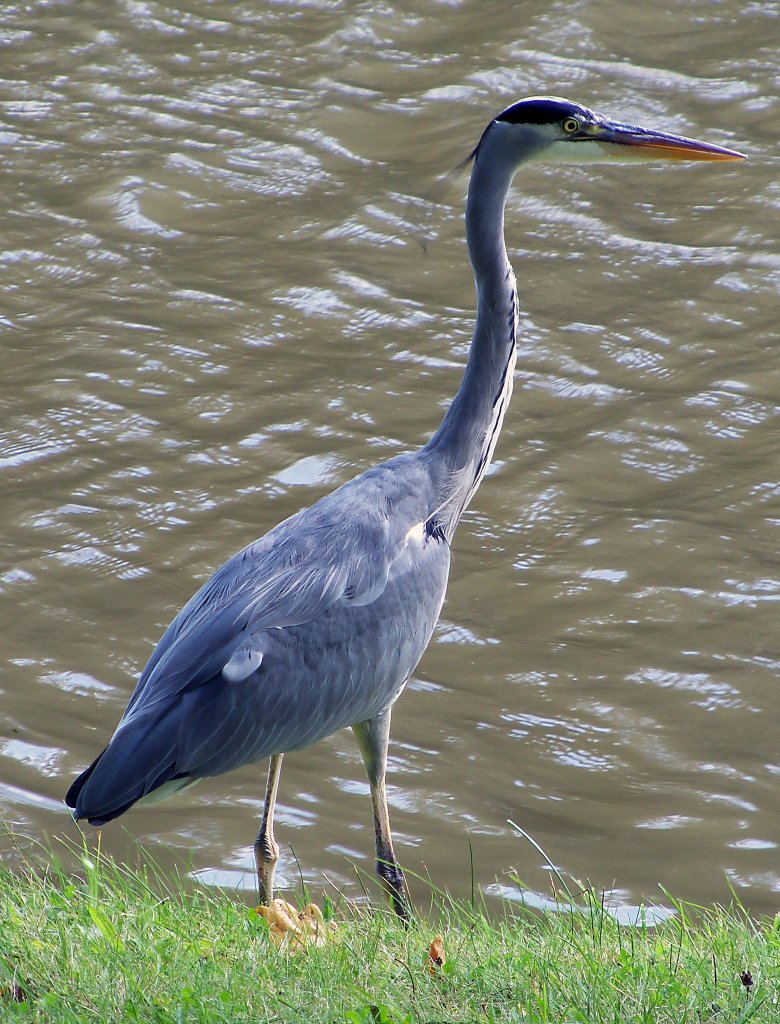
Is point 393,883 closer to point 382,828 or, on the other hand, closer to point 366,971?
point 382,828

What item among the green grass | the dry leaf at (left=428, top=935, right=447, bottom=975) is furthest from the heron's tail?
the dry leaf at (left=428, top=935, right=447, bottom=975)

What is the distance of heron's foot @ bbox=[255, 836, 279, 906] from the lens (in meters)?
4.52

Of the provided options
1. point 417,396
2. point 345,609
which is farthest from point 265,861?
point 417,396

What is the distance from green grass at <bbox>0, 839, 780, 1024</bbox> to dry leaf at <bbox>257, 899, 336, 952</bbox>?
0.04 meters

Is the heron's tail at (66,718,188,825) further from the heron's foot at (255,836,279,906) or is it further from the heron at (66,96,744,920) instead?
the heron's foot at (255,836,279,906)

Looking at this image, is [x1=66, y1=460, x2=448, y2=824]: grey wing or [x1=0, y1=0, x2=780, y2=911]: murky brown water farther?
[x1=0, y1=0, x2=780, y2=911]: murky brown water

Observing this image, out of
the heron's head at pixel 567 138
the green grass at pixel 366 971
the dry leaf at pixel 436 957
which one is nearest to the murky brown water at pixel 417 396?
the green grass at pixel 366 971

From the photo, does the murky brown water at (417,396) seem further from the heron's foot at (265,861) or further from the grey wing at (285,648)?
the grey wing at (285,648)

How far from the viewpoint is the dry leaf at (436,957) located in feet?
11.0

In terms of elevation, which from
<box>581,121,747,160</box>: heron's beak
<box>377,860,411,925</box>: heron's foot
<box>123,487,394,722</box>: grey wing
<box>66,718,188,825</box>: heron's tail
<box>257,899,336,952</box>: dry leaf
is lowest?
<box>377,860,411,925</box>: heron's foot

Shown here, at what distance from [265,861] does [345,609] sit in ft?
2.72

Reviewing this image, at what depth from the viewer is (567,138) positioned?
15.9 ft

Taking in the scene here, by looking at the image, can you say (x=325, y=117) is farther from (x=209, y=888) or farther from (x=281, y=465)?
(x=209, y=888)

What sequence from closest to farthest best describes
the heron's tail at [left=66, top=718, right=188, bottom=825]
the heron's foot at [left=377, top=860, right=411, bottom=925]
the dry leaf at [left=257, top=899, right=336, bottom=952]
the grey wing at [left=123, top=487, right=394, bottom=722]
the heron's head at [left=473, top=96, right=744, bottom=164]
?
1. the dry leaf at [left=257, top=899, right=336, bottom=952]
2. the heron's tail at [left=66, top=718, right=188, bottom=825]
3. the grey wing at [left=123, top=487, right=394, bottom=722]
4. the heron's foot at [left=377, top=860, right=411, bottom=925]
5. the heron's head at [left=473, top=96, right=744, bottom=164]
